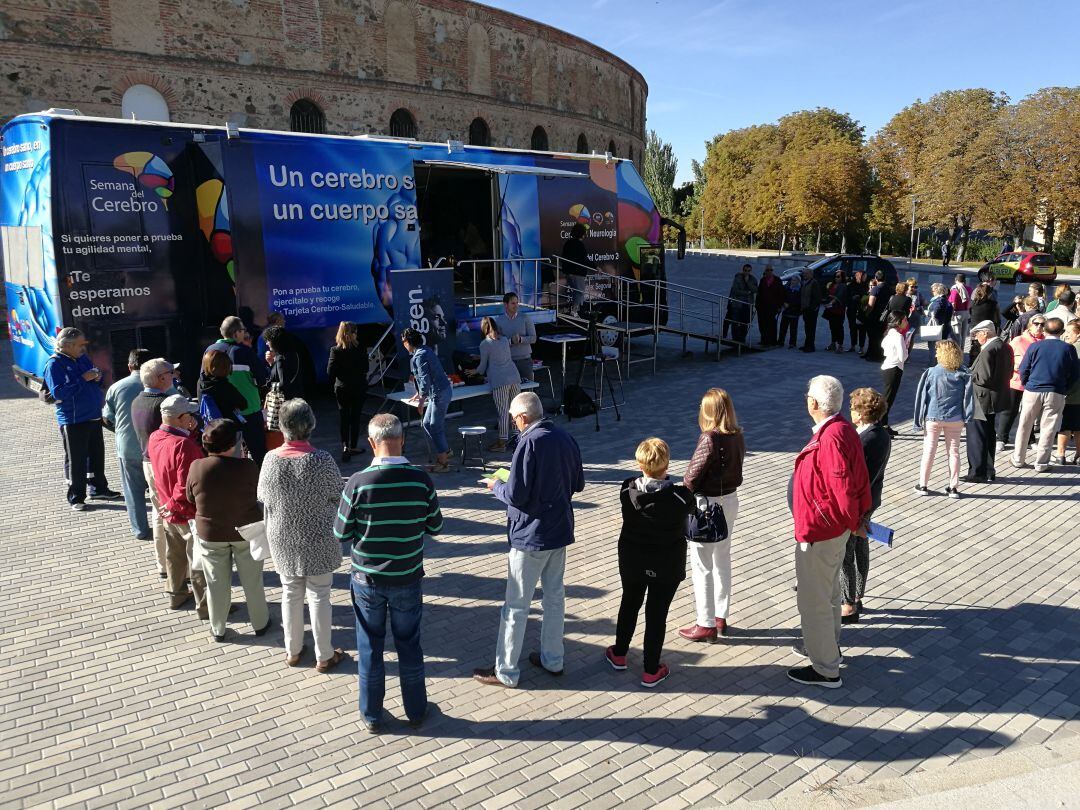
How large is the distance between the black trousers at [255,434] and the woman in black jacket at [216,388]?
523 mm

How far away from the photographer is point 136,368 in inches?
303

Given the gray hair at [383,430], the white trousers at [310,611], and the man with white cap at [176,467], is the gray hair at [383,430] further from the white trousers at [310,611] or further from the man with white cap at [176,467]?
the man with white cap at [176,467]

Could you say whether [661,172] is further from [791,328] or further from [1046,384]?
[1046,384]

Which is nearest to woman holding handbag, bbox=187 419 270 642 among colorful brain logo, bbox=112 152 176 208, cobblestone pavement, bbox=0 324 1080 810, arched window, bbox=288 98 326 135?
cobblestone pavement, bbox=0 324 1080 810

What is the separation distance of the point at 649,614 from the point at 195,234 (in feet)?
29.1

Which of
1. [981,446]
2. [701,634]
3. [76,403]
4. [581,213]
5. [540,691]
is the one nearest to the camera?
[540,691]

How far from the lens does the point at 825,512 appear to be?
4.89 meters

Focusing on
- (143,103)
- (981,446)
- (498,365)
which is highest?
(143,103)

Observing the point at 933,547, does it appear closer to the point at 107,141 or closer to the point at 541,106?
the point at 107,141

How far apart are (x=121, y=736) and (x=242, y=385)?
13.1 feet

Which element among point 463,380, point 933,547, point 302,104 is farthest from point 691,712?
point 302,104

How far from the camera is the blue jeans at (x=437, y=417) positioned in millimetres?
9367

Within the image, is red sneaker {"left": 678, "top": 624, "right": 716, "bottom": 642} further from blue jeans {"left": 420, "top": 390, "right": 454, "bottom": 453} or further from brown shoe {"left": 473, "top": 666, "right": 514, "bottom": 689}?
blue jeans {"left": 420, "top": 390, "right": 454, "bottom": 453}

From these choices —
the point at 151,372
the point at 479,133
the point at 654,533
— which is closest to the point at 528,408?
the point at 654,533
